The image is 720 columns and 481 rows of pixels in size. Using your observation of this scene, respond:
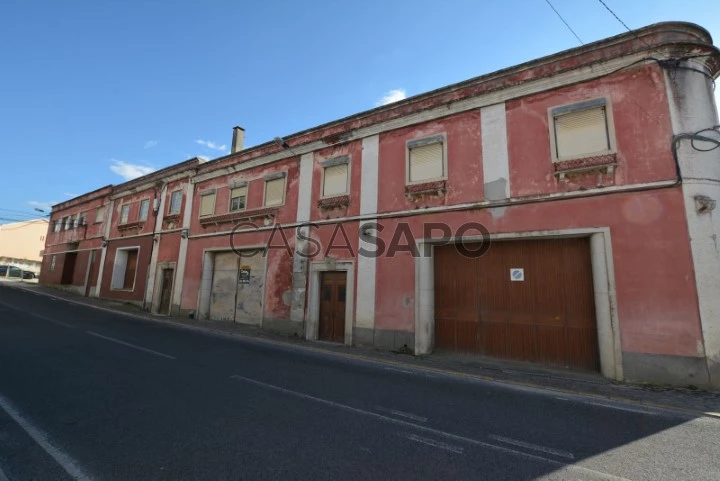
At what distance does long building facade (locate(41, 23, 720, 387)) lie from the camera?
23.8ft

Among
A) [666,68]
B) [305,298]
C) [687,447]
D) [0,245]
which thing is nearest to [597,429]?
[687,447]

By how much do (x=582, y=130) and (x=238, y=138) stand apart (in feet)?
54.0

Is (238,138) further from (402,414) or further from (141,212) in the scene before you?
(402,414)

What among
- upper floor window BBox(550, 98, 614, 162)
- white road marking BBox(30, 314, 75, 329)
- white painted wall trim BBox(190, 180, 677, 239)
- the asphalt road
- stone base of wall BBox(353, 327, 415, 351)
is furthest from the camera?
white road marking BBox(30, 314, 75, 329)

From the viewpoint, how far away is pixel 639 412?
525cm

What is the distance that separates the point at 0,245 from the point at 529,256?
2491 inches

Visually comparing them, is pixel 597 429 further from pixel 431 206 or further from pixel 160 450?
pixel 431 206

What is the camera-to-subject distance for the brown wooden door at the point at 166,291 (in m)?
17.2

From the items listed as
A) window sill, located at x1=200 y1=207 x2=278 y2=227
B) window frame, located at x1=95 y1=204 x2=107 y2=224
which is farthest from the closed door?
window frame, located at x1=95 y1=204 x2=107 y2=224

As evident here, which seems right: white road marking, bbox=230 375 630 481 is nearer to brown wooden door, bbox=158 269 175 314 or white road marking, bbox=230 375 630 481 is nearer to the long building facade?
the long building facade

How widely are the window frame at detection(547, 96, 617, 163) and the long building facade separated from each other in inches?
1.5

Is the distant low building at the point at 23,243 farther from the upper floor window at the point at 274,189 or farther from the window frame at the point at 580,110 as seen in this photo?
the window frame at the point at 580,110

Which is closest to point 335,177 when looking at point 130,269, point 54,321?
point 54,321

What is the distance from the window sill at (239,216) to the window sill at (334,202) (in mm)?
2403
